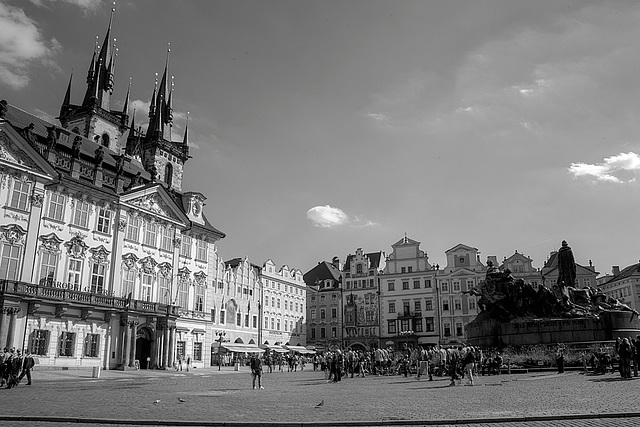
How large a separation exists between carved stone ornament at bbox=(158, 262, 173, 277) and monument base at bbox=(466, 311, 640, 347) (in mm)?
28352

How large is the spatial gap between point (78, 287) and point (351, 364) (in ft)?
66.4

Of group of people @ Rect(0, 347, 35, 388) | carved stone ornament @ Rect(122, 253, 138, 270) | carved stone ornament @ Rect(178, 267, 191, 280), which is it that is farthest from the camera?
carved stone ornament @ Rect(178, 267, 191, 280)

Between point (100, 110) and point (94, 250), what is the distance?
1959 centimetres

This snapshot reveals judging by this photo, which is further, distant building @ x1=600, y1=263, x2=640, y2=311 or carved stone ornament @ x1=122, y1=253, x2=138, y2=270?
distant building @ x1=600, y1=263, x2=640, y2=311

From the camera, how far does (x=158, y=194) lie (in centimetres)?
4750

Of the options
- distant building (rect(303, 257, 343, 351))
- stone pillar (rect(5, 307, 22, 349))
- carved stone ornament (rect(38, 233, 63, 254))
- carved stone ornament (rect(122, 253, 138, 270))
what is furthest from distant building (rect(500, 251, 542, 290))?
stone pillar (rect(5, 307, 22, 349))

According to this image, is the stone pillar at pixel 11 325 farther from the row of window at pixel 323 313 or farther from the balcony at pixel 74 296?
the row of window at pixel 323 313

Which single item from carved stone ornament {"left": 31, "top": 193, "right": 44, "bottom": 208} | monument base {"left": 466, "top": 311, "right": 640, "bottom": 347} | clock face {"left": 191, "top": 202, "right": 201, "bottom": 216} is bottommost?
monument base {"left": 466, "top": 311, "right": 640, "bottom": 347}

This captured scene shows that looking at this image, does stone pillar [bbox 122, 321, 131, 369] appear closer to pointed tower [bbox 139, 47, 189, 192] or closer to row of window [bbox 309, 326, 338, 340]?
pointed tower [bbox 139, 47, 189, 192]

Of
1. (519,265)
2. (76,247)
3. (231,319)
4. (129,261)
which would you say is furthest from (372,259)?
(76,247)

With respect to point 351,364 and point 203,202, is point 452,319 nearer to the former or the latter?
point 203,202

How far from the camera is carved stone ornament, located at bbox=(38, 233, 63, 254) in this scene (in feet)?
122

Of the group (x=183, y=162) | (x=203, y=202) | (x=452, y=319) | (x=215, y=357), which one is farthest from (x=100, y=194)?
(x=452, y=319)

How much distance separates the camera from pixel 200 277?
51.5 m
